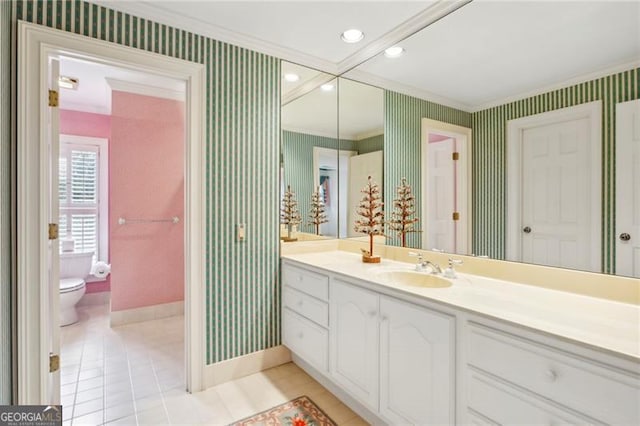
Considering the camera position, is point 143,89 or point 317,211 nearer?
point 317,211

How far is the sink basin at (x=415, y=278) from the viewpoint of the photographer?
5.77 ft

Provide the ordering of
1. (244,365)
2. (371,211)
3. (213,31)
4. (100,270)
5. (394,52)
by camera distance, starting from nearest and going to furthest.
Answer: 1. (213,31)
2. (394,52)
3. (244,365)
4. (371,211)
5. (100,270)

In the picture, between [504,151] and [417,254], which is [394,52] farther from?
[417,254]

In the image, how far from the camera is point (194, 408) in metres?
1.87

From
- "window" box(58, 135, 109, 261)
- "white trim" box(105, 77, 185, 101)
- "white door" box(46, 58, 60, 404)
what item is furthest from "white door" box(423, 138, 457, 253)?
"window" box(58, 135, 109, 261)

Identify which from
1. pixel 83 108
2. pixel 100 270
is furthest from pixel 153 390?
pixel 83 108

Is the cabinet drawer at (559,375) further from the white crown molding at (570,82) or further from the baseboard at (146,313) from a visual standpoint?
the baseboard at (146,313)

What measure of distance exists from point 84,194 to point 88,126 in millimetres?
844

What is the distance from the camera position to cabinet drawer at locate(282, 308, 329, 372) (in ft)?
6.39

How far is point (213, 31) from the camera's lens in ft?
6.66

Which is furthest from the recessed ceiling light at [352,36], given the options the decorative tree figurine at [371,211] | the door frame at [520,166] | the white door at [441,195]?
the door frame at [520,166]

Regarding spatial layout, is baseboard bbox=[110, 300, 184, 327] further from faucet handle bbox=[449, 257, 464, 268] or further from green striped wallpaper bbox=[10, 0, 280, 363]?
faucet handle bbox=[449, 257, 464, 268]

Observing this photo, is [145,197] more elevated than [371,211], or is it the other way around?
[145,197]

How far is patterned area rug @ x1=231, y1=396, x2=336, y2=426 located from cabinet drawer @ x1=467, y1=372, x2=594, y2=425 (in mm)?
899
